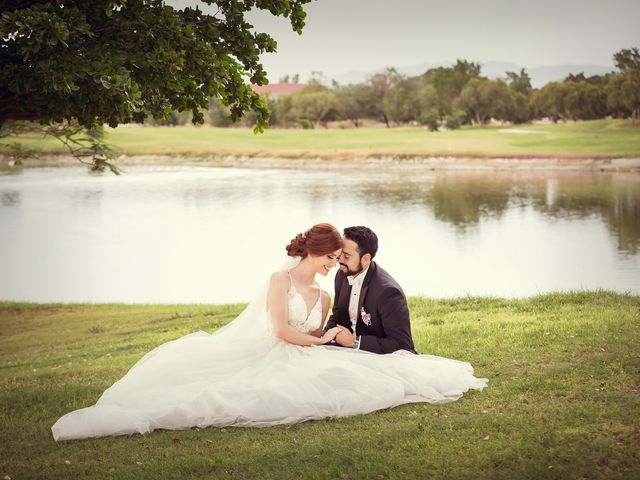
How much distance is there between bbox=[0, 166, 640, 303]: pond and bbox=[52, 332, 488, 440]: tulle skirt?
40.2 feet

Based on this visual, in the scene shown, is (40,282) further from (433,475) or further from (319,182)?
(319,182)

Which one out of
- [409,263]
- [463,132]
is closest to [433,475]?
[409,263]

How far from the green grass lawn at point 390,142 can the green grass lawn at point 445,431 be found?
154ft

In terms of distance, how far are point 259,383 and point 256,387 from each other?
61mm

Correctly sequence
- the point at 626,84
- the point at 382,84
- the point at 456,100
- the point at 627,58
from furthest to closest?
the point at 382,84
the point at 456,100
the point at 626,84
the point at 627,58

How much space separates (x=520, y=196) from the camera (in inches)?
1604

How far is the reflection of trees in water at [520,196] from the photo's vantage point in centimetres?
3366

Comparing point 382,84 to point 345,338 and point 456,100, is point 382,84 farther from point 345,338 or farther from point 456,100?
point 345,338

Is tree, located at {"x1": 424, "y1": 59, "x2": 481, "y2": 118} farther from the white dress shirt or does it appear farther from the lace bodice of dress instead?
the lace bodice of dress

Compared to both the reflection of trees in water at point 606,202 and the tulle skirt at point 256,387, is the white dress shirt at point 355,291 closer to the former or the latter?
the tulle skirt at point 256,387

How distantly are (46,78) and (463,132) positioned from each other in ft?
247

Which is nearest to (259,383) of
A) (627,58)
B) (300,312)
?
(300,312)

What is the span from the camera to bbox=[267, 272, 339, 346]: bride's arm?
7.04 metres

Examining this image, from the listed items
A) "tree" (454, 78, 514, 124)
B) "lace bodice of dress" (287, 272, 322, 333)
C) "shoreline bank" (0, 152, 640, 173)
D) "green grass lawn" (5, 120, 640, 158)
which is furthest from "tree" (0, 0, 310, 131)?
"tree" (454, 78, 514, 124)
